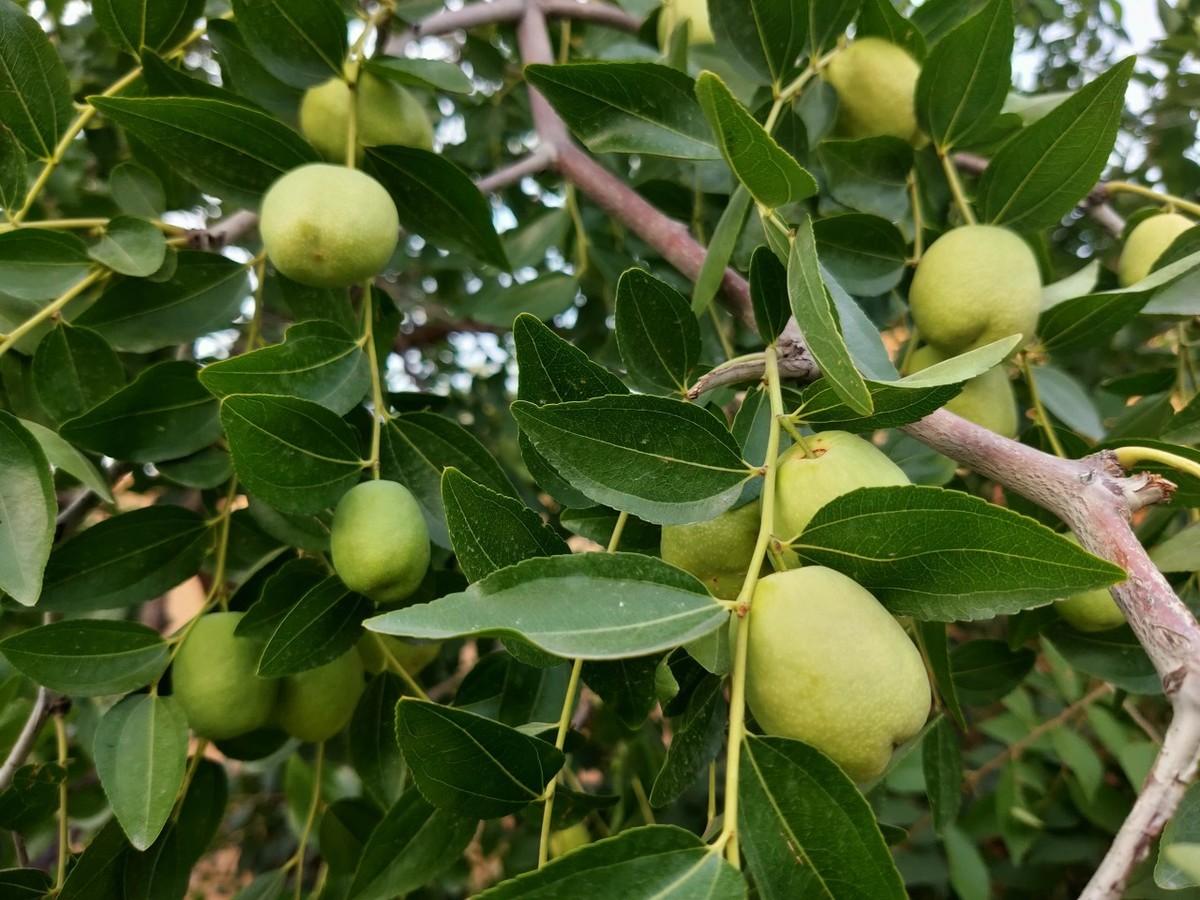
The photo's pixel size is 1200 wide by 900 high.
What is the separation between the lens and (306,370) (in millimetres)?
985

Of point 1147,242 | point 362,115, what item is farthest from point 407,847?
point 1147,242

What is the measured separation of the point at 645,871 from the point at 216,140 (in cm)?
→ 93

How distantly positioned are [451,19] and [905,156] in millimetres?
809

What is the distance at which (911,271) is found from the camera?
1.16 meters

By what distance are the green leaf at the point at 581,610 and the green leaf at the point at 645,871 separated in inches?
4.4

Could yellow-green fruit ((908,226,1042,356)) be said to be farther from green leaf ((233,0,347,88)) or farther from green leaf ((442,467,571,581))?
green leaf ((233,0,347,88))

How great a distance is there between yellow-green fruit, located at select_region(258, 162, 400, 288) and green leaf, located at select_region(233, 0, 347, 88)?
212 millimetres

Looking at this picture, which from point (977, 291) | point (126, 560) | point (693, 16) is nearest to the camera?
point (977, 291)

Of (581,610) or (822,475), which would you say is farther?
(822,475)

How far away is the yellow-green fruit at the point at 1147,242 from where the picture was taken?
1.16 metres

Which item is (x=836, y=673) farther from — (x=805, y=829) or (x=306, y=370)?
(x=306, y=370)

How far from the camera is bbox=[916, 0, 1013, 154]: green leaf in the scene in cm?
101

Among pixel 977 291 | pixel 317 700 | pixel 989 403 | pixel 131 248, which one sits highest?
pixel 977 291

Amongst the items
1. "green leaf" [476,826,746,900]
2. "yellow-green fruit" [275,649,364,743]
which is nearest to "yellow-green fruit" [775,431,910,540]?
"green leaf" [476,826,746,900]
